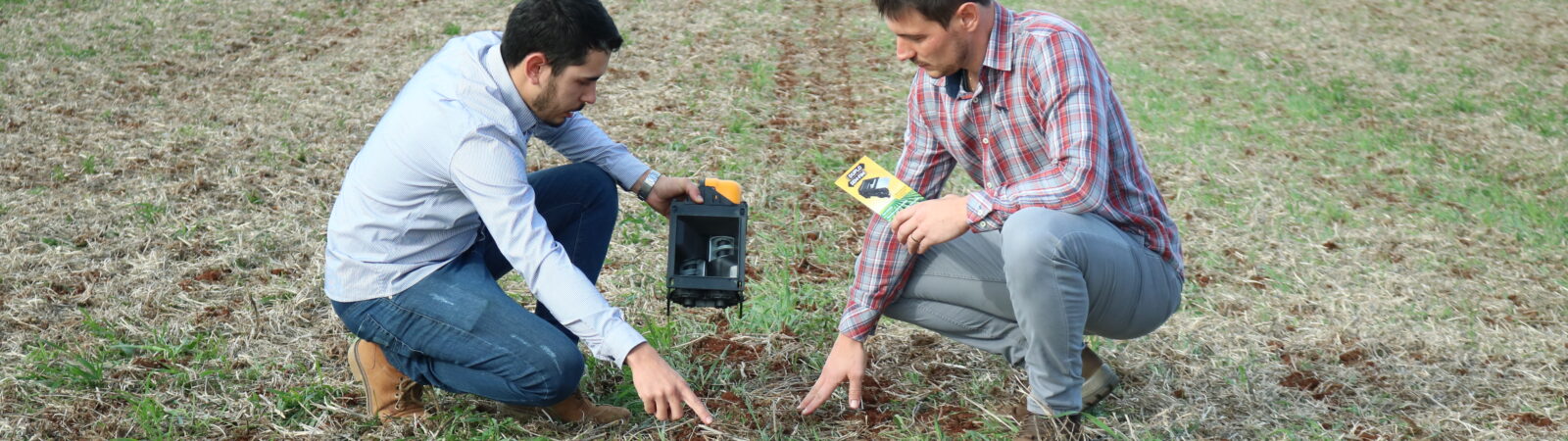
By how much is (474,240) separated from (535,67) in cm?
62

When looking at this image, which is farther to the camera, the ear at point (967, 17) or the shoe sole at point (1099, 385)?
the shoe sole at point (1099, 385)

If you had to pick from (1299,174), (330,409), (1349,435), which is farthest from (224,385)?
(1299,174)

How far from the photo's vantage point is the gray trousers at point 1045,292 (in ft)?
8.63

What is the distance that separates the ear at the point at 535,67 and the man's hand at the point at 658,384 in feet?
2.57

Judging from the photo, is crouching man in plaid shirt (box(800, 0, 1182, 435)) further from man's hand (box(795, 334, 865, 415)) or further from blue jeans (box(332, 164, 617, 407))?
blue jeans (box(332, 164, 617, 407))

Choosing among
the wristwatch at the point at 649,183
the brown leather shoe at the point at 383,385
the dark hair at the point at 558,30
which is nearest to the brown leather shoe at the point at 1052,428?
the wristwatch at the point at 649,183

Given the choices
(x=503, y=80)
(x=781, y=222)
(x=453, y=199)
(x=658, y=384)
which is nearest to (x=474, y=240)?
(x=453, y=199)

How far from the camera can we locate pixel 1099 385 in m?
3.24

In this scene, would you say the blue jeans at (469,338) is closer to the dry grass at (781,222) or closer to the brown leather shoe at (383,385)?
the brown leather shoe at (383,385)

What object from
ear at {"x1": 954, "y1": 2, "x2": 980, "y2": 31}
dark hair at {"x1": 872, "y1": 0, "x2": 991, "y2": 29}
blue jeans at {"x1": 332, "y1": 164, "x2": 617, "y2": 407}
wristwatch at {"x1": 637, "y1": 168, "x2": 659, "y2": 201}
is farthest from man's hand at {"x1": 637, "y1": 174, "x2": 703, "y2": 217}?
ear at {"x1": 954, "y1": 2, "x2": 980, "y2": 31}

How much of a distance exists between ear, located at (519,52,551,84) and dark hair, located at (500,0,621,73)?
0.01 meters

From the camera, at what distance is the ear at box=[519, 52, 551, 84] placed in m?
2.75

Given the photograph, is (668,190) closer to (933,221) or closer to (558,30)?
(558,30)

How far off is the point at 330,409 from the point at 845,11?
9163mm
